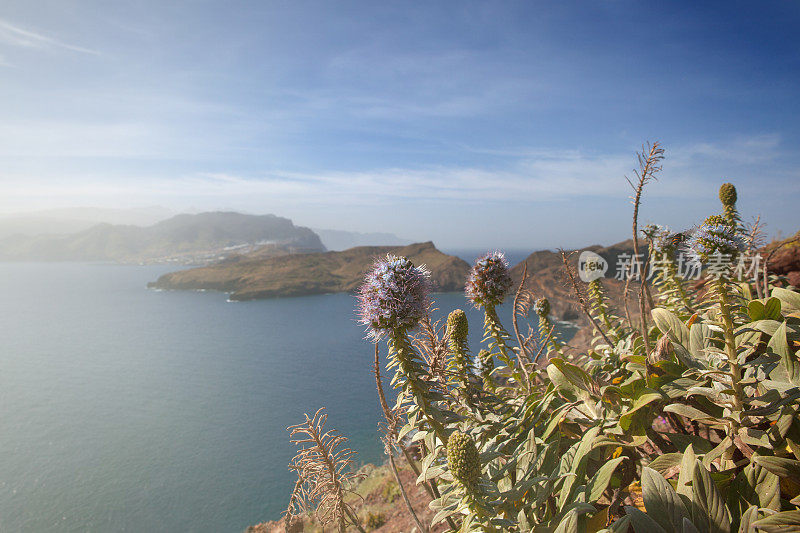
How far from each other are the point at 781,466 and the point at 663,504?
64cm

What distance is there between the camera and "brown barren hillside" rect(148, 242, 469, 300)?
421 feet

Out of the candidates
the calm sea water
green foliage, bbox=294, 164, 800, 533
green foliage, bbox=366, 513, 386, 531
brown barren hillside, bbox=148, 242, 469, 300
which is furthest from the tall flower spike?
brown barren hillside, bbox=148, 242, 469, 300

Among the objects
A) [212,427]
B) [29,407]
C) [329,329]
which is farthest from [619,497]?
[329,329]

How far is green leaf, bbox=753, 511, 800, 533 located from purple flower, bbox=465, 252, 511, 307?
3.64 meters

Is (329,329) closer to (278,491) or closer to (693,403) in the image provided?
(278,491)

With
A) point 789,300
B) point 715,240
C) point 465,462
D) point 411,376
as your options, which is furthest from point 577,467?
point 789,300

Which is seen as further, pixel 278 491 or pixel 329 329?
pixel 329 329

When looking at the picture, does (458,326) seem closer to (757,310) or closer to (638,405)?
(638,405)

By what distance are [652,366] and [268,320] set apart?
102 m

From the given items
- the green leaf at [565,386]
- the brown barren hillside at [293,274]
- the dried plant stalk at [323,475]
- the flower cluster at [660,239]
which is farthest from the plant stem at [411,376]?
the brown barren hillside at [293,274]

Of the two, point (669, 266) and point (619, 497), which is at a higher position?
point (669, 266)

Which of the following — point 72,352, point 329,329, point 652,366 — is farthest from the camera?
point 329,329

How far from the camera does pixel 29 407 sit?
5466 cm

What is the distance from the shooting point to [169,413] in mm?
50156
